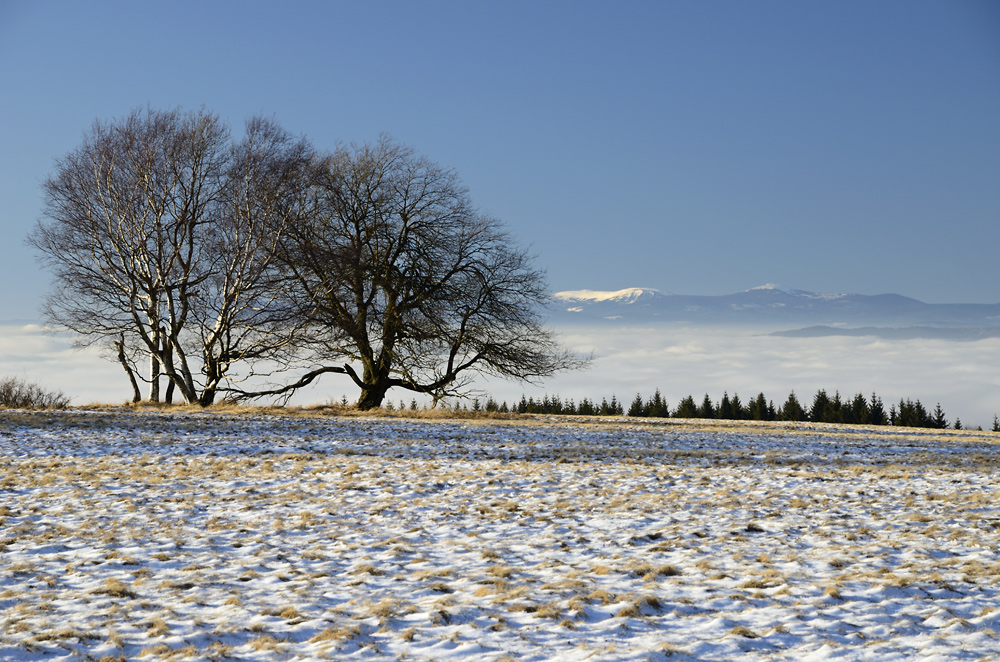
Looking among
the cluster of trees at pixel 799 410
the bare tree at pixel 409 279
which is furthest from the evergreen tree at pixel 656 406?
the bare tree at pixel 409 279

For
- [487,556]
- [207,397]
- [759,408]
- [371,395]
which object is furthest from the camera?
[759,408]

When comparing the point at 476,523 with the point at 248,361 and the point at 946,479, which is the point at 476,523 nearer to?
the point at 946,479

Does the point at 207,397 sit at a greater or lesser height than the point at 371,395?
lesser

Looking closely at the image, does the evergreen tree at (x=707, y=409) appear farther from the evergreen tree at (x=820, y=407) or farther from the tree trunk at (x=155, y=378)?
the tree trunk at (x=155, y=378)

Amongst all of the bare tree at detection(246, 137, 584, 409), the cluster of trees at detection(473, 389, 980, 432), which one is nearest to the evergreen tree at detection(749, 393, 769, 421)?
the cluster of trees at detection(473, 389, 980, 432)

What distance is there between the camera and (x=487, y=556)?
21.2 ft

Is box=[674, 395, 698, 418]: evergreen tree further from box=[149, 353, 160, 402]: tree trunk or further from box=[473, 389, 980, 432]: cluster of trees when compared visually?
box=[149, 353, 160, 402]: tree trunk

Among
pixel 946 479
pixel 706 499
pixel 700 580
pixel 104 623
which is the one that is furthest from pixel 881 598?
pixel 946 479

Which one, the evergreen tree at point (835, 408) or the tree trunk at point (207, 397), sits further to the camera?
the evergreen tree at point (835, 408)

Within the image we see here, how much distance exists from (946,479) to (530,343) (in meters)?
15.8

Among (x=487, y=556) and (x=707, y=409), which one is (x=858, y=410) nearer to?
(x=707, y=409)

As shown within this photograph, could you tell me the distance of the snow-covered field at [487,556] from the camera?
4.57 meters

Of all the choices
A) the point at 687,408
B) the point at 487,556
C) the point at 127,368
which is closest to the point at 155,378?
the point at 127,368

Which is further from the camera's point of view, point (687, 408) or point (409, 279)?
point (687, 408)
